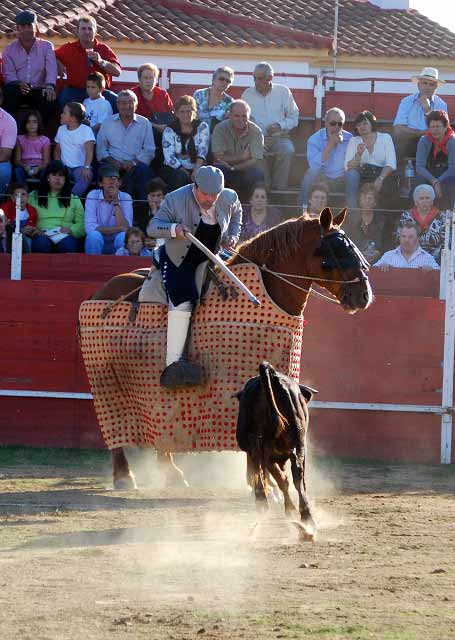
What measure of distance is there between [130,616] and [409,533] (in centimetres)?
244

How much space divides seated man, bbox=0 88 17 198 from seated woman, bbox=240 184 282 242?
237 centimetres

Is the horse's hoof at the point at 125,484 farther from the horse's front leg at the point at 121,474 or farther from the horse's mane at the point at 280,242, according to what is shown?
the horse's mane at the point at 280,242

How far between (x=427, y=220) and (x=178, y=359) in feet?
13.5

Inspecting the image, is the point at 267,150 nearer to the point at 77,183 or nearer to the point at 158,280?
the point at 77,183

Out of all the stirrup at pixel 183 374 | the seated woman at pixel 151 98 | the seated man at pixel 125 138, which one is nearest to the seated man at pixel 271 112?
the seated woman at pixel 151 98

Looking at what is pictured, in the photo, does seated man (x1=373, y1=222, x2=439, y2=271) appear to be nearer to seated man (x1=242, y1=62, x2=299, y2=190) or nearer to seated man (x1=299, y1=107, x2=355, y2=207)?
seated man (x1=299, y1=107, x2=355, y2=207)

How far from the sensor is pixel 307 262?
778 cm

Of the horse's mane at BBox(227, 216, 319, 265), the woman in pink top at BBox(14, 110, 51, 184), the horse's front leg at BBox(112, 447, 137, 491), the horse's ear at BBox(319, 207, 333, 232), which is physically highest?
the woman in pink top at BBox(14, 110, 51, 184)

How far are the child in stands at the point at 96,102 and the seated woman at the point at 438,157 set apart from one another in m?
3.09

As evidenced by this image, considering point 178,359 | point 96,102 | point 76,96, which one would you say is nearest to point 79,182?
point 96,102

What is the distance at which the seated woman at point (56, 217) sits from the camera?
11758 millimetres

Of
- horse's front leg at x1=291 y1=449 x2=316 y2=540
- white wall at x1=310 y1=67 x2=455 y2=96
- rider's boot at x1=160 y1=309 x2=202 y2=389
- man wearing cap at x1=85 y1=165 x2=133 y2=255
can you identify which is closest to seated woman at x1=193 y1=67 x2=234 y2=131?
man wearing cap at x1=85 y1=165 x2=133 y2=255

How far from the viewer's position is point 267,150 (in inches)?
509

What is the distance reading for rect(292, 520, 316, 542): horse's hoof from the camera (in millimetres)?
6570
